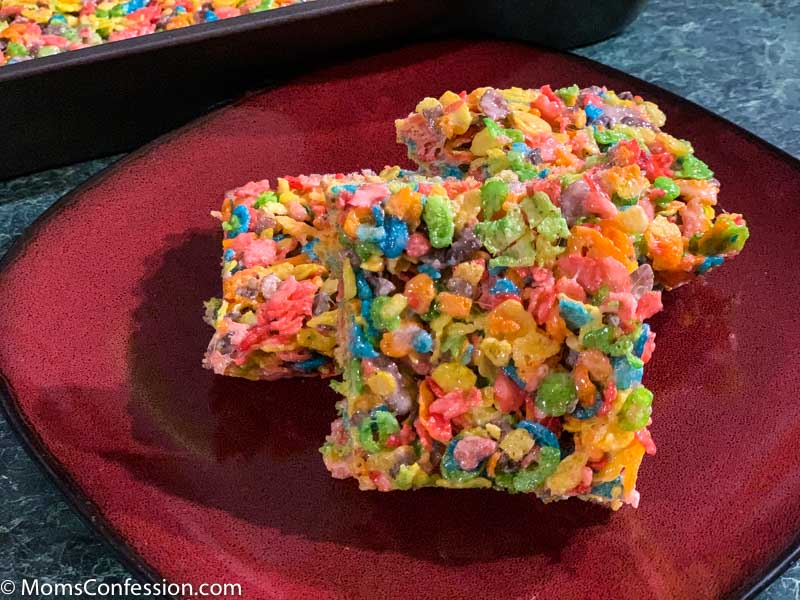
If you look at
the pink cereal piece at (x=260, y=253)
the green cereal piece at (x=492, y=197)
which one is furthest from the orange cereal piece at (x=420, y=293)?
the pink cereal piece at (x=260, y=253)

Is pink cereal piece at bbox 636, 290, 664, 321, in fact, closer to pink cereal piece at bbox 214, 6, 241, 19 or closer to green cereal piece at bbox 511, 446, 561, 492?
green cereal piece at bbox 511, 446, 561, 492

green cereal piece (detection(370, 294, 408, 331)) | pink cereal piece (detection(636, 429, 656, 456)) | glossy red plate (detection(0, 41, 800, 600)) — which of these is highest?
green cereal piece (detection(370, 294, 408, 331))

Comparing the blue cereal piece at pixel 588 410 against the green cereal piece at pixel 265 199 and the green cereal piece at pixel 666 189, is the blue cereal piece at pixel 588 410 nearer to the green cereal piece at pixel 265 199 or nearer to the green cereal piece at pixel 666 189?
the green cereal piece at pixel 666 189

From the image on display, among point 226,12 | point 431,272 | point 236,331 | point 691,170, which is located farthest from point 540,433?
point 226,12

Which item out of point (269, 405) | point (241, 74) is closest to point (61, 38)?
point (241, 74)

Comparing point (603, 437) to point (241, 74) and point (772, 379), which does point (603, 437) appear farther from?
point (241, 74)

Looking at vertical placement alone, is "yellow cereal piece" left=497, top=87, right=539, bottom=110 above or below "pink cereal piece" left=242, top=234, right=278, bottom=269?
above

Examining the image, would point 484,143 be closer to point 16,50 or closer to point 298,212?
point 298,212

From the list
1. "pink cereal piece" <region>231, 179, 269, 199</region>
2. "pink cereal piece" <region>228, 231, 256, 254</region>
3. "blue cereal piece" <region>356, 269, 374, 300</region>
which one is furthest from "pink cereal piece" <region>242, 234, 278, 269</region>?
"blue cereal piece" <region>356, 269, 374, 300</region>
